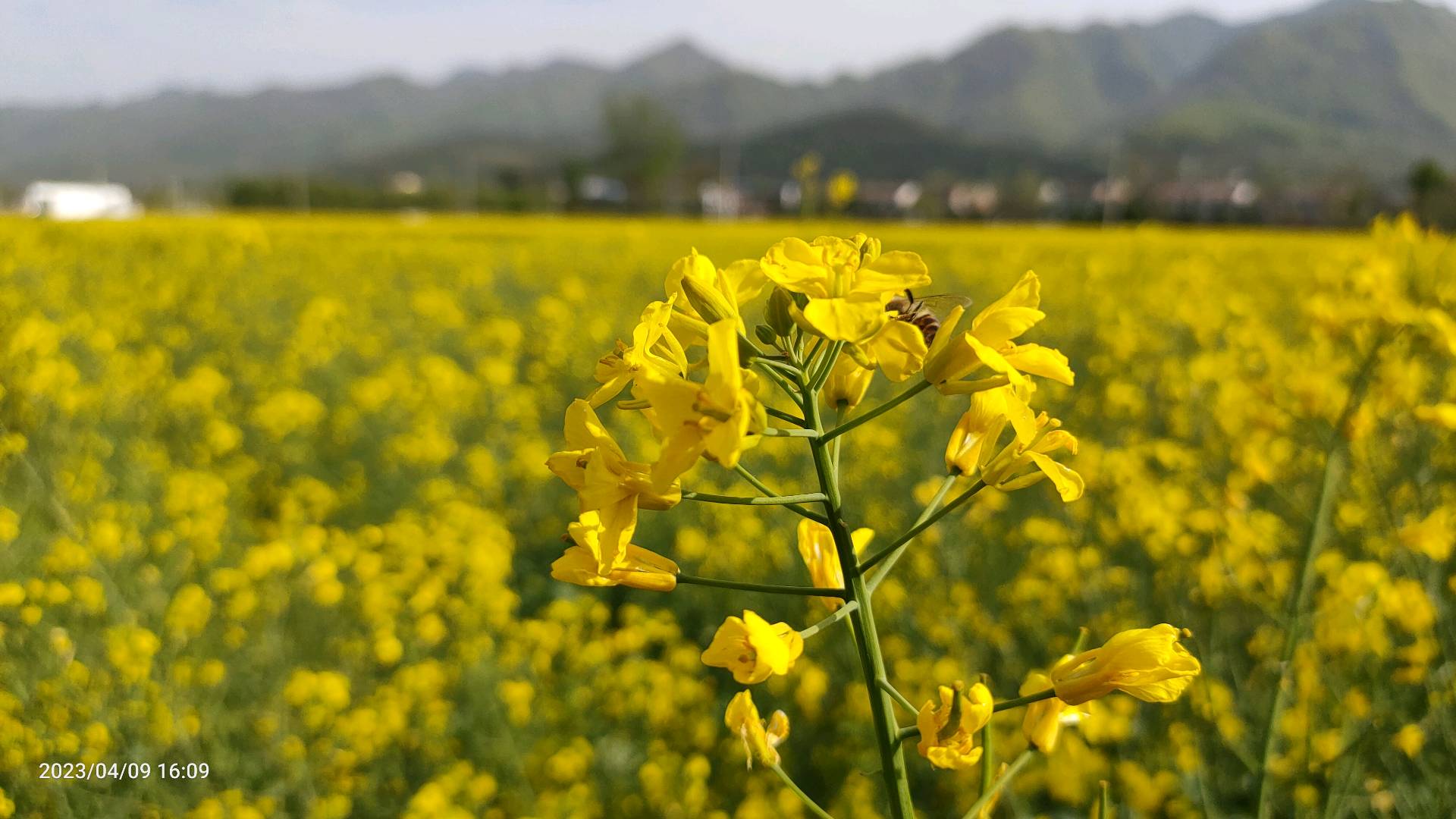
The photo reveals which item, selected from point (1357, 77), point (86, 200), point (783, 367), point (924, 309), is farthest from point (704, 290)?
point (86, 200)

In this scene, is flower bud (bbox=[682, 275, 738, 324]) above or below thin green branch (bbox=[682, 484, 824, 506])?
above

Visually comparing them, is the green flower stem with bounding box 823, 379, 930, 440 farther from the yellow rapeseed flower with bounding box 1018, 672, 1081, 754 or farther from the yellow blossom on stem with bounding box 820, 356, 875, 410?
the yellow rapeseed flower with bounding box 1018, 672, 1081, 754

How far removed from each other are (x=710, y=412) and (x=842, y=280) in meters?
0.20

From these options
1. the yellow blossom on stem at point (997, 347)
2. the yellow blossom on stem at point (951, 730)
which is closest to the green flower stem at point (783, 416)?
the yellow blossom on stem at point (997, 347)

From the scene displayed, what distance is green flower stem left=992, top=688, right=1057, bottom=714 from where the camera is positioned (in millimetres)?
888

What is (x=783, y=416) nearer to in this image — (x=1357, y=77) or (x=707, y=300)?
(x=707, y=300)

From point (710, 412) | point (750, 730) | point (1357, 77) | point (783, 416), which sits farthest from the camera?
point (1357, 77)

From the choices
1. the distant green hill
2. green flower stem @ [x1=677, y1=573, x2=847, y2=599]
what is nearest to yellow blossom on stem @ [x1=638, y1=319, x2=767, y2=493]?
green flower stem @ [x1=677, y1=573, x2=847, y2=599]

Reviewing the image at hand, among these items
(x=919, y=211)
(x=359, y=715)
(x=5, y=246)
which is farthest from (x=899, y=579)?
(x=919, y=211)

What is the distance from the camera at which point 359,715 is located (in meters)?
2.72

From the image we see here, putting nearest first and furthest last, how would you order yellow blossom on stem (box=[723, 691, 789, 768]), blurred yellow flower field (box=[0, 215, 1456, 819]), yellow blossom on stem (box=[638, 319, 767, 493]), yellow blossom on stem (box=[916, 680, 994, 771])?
yellow blossom on stem (box=[638, 319, 767, 493])
yellow blossom on stem (box=[916, 680, 994, 771])
yellow blossom on stem (box=[723, 691, 789, 768])
blurred yellow flower field (box=[0, 215, 1456, 819])

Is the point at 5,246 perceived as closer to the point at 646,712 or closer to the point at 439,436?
the point at 439,436

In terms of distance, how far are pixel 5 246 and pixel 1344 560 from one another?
26.8ft

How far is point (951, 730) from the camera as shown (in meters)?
0.85
